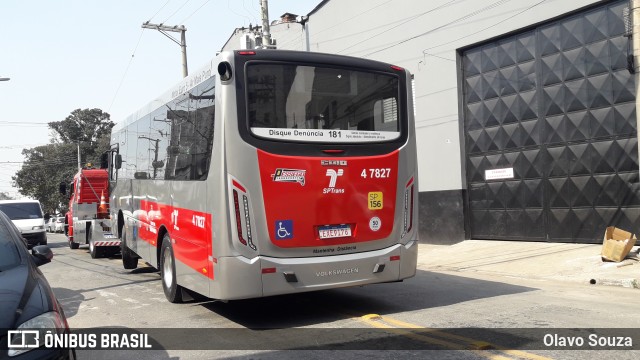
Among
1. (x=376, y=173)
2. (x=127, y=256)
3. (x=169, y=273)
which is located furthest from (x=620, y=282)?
(x=127, y=256)

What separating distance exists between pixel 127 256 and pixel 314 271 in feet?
24.6

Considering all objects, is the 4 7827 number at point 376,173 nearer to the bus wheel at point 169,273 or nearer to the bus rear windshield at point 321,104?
the bus rear windshield at point 321,104

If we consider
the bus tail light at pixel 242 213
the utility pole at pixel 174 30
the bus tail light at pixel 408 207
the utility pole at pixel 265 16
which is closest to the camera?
the bus tail light at pixel 242 213

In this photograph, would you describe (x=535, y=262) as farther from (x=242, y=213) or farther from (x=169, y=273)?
(x=242, y=213)

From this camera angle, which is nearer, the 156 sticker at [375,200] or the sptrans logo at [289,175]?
the sptrans logo at [289,175]

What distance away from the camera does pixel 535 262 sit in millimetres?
12094

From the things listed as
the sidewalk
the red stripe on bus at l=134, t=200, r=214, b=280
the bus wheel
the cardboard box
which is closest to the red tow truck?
the red stripe on bus at l=134, t=200, r=214, b=280

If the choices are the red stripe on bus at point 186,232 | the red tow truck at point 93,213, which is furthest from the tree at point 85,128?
the red stripe on bus at point 186,232

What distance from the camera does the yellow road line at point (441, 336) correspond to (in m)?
4.99

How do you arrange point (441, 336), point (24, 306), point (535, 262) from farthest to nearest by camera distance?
point (535, 262) < point (441, 336) < point (24, 306)

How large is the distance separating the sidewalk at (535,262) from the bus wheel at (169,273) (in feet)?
21.3

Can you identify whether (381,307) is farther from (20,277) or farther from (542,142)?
(542,142)

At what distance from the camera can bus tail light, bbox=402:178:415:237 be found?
7.18m

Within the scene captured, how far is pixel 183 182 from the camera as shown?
748cm
